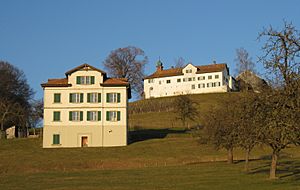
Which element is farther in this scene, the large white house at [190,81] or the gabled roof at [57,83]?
the large white house at [190,81]

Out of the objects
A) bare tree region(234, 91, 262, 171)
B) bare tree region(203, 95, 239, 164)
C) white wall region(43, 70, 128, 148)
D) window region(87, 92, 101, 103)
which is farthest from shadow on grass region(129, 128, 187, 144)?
bare tree region(234, 91, 262, 171)

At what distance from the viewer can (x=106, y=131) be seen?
6856 cm

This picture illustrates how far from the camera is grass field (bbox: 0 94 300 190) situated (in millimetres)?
30453

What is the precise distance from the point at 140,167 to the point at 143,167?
54 cm

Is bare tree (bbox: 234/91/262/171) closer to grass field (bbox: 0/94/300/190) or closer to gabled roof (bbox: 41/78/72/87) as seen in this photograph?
grass field (bbox: 0/94/300/190)

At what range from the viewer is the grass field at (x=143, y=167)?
3045cm

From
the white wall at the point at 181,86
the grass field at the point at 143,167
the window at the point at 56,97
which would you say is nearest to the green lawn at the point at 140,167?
the grass field at the point at 143,167

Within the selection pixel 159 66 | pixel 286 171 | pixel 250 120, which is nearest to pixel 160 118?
pixel 159 66

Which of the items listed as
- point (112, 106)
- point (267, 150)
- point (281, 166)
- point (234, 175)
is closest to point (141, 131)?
point (112, 106)

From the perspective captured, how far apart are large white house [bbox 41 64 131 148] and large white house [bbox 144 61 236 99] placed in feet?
205

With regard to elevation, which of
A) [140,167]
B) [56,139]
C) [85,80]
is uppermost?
[85,80]

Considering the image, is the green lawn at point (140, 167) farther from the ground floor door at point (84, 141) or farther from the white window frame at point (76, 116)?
the white window frame at point (76, 116)

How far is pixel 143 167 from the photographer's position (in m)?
48.8

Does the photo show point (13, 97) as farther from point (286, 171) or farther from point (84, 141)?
point (286, 171)
